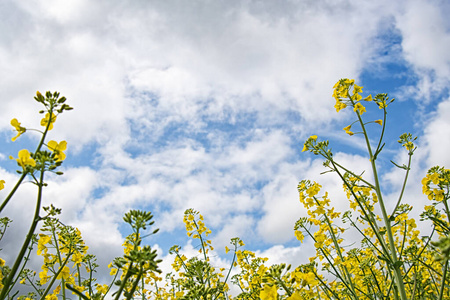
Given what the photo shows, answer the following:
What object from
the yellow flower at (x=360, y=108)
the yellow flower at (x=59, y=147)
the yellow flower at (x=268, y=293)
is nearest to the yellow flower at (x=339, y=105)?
the yellow flower at (x=360, y=108)

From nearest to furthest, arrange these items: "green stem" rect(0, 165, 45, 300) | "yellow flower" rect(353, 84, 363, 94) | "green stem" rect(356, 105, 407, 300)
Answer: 1. "green stem" rect(0, 165, 45, 300)
2. "green stem" rect(356, 105, 407, 300)
3. "yellow flower" rect(353, 84, 363, 94)

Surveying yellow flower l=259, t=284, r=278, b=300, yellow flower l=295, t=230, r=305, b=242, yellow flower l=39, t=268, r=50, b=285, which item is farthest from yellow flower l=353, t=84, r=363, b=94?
yellow flower l=39, t=268, r=50, b=285

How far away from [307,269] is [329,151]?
4.89ft

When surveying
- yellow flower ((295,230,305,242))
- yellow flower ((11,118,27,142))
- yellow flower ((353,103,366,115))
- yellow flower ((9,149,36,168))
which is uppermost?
yellow flower ((353,103,366,115))

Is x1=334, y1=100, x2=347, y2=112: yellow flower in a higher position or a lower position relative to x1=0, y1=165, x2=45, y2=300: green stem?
higher

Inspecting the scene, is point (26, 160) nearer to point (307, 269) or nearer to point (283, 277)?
point (283, 277)

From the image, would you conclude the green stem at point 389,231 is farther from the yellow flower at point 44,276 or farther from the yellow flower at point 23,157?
the yellow flower at point 44,276

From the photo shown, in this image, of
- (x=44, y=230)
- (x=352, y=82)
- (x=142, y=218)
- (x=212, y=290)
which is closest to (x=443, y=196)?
(x=352, y=82)

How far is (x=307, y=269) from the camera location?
340 centimetres

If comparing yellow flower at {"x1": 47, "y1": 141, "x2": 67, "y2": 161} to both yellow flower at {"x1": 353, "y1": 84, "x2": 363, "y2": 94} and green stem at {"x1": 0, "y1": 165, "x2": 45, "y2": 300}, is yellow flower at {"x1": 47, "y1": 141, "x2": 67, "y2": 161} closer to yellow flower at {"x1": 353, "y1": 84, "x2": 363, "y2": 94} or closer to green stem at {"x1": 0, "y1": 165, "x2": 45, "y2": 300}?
green stem at {"x1": 0, "y1": 165, "x2": 45, "y2": 300}

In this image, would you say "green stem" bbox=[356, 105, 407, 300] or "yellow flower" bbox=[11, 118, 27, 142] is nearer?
"yellow flower" bbox=[11, 118, 27, 142]

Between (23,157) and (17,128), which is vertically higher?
(17,128)

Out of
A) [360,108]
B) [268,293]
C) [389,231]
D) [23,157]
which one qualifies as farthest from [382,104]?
[23,157]

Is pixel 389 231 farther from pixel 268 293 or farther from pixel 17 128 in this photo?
pixel 17 128
